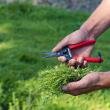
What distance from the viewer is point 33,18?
19.7 ft

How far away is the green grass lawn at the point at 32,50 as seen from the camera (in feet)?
8.54

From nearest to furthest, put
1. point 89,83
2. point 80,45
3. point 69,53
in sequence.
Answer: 1. point 89,83
2. point 69,53
3. point 80,45

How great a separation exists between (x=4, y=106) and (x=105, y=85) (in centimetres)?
143

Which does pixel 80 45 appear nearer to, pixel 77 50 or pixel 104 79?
pixel 77 50

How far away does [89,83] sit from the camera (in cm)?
177

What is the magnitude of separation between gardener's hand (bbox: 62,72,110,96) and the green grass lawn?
580 mm

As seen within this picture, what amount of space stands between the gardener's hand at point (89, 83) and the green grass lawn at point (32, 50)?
580 mm

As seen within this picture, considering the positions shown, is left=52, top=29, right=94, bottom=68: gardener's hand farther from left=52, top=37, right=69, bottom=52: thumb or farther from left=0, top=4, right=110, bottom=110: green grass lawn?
left=0, top=4, right=110, bottom=110: green grass lawn

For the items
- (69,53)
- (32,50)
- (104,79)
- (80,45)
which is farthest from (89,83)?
(32,50)

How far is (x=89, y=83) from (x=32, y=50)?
2.43 meters

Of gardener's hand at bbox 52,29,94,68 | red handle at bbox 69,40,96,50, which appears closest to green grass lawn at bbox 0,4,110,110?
gardener's hand at bbox 52,29,94,68

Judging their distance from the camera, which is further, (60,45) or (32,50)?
(32,50)

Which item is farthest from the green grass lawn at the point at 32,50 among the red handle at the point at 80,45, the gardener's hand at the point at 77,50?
the red handle at the point at 80,45

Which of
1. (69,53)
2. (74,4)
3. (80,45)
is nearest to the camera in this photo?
(69,53)
